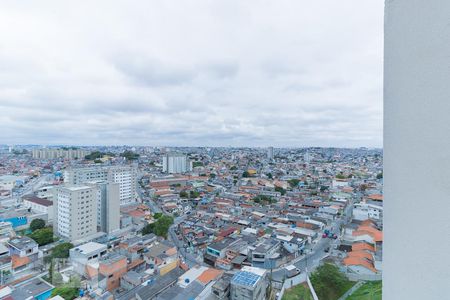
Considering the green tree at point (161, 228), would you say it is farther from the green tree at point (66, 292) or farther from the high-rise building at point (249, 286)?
the high-rise building at point (249, 286)


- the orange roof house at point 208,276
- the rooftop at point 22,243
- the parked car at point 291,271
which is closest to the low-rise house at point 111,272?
the orange roof house at point 208,276

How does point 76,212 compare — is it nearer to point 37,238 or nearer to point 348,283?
point 37,238

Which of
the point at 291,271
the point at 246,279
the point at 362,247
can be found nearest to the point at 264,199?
the point at 362,247

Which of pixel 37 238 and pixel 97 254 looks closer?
pixel 97 254

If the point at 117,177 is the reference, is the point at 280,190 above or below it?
below

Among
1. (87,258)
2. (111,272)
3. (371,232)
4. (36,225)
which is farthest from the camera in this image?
(36,225)

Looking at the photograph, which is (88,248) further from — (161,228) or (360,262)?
(360,262)

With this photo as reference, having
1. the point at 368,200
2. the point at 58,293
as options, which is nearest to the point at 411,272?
the point at 58,293
